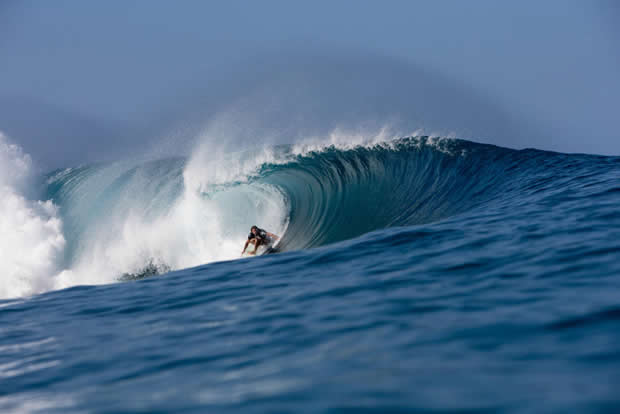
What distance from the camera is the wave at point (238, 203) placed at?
12.8m

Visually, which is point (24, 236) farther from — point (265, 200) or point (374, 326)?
point (374, 326)

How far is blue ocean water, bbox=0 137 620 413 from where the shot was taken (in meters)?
3.14

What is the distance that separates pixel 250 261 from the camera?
8.07 metres

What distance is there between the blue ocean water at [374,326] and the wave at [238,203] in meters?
1.97

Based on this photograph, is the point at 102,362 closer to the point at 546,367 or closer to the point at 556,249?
the point at 546,367

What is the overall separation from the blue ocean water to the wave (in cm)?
197

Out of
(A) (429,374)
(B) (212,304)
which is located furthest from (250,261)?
(A) (429,374)

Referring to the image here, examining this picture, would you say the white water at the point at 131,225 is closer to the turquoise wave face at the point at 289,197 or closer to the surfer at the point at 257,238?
the turquoise wave face at the point at 289,197

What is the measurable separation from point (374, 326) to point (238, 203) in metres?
11.3

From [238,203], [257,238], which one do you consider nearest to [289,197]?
[238,203]

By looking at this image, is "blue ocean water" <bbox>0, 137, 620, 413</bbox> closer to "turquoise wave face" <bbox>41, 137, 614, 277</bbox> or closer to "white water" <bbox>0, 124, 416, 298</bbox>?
"turquoise wave face" <bbox>41, 137, 614, 277</bbox>

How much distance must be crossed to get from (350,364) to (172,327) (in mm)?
2168

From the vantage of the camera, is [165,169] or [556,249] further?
[165,169]

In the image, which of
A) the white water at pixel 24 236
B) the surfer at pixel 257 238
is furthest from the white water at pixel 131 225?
the surfer at pixel 257 238
